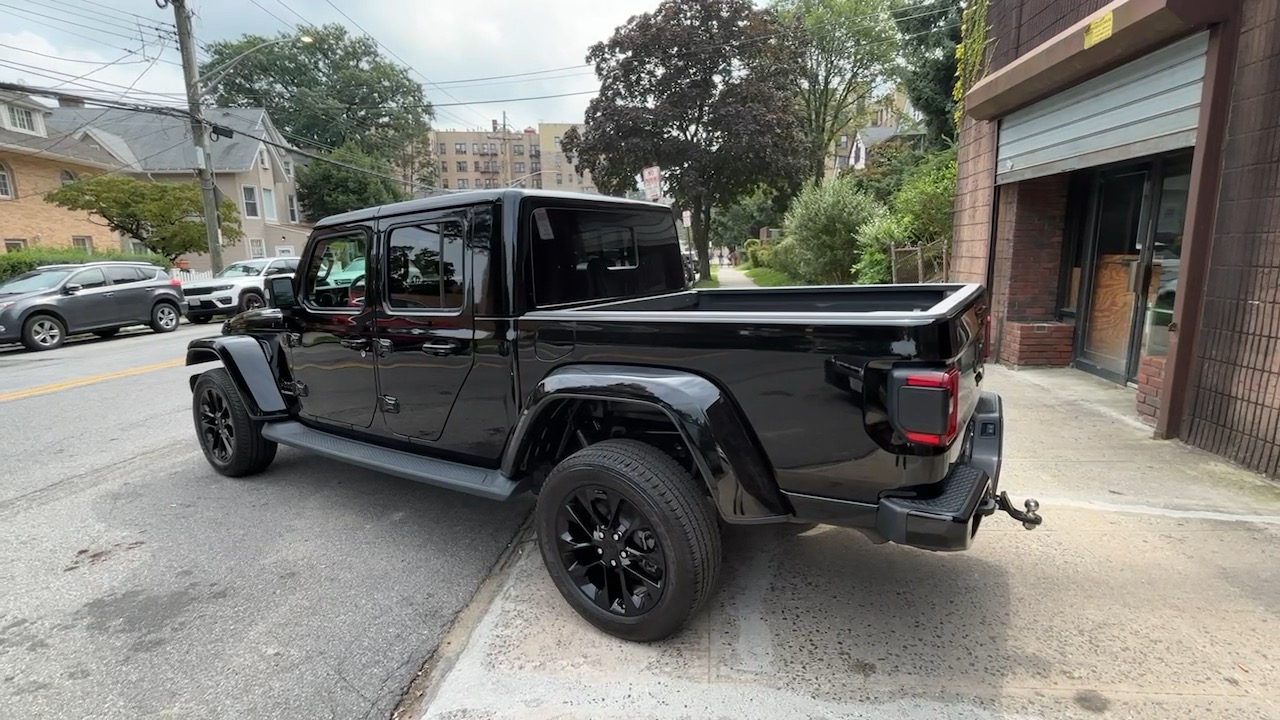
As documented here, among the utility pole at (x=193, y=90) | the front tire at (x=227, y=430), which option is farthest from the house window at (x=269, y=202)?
the front tire at (x=227, y=430)

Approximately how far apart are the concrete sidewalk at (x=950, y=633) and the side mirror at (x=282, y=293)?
2.24 metres

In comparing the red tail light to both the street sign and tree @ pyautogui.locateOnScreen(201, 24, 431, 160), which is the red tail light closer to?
the street sign

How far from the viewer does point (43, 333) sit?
12.0 metres

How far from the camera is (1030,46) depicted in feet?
22.0

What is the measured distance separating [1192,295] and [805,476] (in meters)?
4.00

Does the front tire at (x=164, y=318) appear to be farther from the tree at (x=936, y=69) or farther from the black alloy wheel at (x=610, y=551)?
the tree at (x=936, y=69)

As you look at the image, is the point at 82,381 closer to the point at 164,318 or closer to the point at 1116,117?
the point at 164,318

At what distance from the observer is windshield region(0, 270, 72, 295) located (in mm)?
12047

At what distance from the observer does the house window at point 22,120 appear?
23.8m

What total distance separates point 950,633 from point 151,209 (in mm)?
25026

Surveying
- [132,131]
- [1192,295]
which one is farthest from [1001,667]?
[132,131]

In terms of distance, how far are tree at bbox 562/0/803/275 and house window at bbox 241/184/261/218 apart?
65.3 feet

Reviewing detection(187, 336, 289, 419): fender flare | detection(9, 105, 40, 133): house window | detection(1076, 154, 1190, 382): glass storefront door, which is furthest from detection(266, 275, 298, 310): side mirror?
detection(9, 105, 40, 133): house window

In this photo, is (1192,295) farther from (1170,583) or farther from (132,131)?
(132,131)
